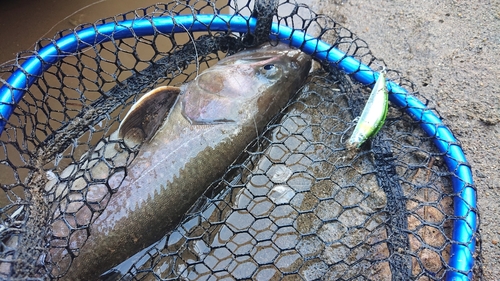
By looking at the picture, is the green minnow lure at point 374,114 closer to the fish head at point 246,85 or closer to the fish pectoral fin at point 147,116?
the fish head at point 246,85

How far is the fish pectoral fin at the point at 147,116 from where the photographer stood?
2.80 metres

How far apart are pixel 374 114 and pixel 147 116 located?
171 cm

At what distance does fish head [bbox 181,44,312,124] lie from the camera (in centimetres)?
304

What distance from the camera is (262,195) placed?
9.53 feet

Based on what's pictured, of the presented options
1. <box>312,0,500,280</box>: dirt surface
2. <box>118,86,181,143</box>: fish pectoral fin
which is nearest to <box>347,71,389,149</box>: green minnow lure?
<box>312,0,500,280</box>: dirt surface

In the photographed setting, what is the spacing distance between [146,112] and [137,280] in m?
1.21

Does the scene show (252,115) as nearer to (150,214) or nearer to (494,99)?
(150,214)

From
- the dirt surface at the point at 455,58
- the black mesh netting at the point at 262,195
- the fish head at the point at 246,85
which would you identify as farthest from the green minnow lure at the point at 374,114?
the dirt surface at the point at 455,58

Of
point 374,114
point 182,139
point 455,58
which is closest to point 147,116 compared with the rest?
point 182,139

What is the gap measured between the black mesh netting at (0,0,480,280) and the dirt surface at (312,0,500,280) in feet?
1.37

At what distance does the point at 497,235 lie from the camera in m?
3.02

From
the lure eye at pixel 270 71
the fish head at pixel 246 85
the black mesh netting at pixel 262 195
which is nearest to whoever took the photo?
the black mesh netting at pixel 262 195

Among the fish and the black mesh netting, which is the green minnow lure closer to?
the black mesh netting

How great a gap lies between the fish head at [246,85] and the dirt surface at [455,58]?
1115mm
